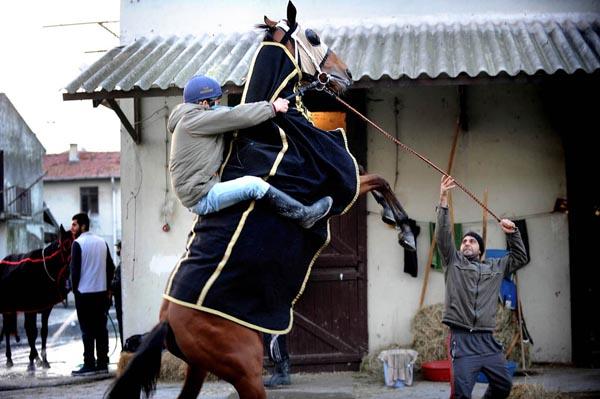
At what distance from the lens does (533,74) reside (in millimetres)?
9594

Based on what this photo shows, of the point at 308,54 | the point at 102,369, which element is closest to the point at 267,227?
the point at 308,54

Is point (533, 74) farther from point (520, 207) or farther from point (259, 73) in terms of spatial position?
point (259, 73)

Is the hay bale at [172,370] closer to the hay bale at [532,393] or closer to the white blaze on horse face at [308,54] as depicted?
the hay bale at [532,393]

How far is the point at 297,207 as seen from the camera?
583 cm

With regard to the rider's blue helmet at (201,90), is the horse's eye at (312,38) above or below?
above

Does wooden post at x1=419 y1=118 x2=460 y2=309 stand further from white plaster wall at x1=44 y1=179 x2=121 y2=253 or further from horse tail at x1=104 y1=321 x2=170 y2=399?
white plaster wall at x1=44 y1=179 x2=121 y2=253

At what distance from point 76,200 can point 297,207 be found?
54139 millimetres

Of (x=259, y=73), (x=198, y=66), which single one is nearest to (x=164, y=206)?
(x=198, y=66)

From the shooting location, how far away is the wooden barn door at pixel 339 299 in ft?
36.3

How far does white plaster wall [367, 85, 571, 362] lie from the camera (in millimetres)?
10961

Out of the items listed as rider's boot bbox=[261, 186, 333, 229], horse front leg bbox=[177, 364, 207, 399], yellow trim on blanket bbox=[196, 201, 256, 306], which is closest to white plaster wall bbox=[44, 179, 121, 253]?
horse front leg bbox=[177, 364, 207, 399]

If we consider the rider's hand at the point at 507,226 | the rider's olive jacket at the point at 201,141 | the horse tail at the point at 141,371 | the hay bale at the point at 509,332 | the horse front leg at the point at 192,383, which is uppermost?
the rider's olive jacket at the point at 201,141

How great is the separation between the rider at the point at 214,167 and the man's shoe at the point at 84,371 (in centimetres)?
677

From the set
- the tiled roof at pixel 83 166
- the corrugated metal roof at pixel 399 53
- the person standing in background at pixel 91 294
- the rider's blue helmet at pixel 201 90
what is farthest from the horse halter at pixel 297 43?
the tiled roof at pixel 83 166
